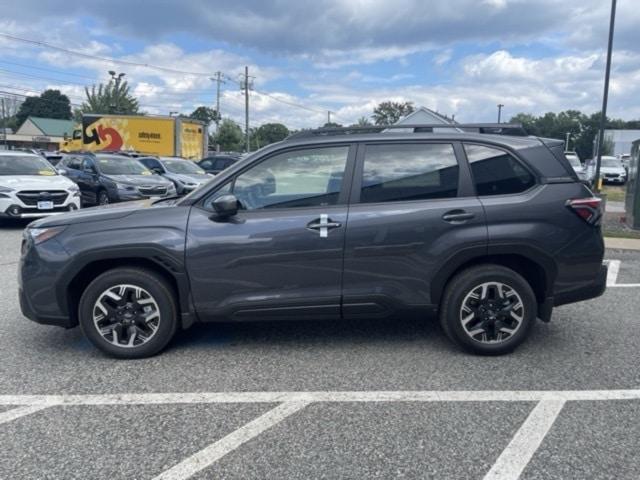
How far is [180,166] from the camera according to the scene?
1830cm

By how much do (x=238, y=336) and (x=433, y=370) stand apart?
174 centimetres

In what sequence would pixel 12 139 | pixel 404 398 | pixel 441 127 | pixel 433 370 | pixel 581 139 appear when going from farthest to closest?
pixel 581 139 → pixel 12 139 → pixel 441 127 → pixel 433 370 → pixel 404 398

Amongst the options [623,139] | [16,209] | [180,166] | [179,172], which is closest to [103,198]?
[16,209]

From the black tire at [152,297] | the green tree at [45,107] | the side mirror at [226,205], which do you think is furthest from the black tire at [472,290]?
the green tree at [45,107]

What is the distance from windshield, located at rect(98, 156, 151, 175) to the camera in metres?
14.5

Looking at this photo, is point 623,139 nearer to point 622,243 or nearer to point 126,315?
point 622,243

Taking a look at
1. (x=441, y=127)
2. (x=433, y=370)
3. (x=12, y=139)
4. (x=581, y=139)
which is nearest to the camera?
(x=433, y=370)

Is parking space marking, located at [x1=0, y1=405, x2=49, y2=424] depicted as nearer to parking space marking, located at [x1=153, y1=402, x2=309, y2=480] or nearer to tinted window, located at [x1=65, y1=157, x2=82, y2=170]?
parking space marking, located at [x1=153, y1=402, x2=309, y2=480]

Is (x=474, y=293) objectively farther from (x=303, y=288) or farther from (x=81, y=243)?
(x=81, y=243)

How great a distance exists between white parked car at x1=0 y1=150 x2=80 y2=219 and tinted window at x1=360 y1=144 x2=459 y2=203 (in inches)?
366

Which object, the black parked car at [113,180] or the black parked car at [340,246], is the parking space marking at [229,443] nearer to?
the black parked car at [340,246]

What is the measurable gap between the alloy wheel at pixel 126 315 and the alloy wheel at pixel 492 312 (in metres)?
2.41

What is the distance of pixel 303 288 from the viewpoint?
4.05 metres

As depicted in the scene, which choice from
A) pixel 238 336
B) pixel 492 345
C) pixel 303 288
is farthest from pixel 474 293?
pixel 238 336
